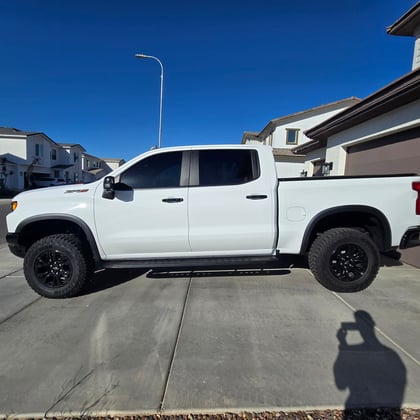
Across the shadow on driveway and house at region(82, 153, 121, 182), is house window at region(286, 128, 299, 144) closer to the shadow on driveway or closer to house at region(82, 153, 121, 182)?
the shadow on driveway

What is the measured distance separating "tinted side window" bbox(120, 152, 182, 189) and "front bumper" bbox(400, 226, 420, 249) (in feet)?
10.5

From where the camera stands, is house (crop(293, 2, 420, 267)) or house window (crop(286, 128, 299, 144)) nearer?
house (crop(293, 2, 420, 267))

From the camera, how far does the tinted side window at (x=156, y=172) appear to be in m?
3.67

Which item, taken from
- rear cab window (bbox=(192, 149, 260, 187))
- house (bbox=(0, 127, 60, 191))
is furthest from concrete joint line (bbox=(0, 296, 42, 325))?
house (bbox=(0, 127, 60, 191))

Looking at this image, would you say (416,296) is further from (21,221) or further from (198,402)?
(21,221)

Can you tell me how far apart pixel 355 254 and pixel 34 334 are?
13.3ft

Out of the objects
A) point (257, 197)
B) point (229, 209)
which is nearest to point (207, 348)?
point (229, 209)

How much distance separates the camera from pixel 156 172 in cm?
373

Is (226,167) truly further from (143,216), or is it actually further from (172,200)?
(143,216)

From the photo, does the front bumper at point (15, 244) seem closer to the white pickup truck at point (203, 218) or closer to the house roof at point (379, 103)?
the white pickup truck at point (203, 218)

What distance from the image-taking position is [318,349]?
8.37 feet

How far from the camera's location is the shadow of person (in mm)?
1942

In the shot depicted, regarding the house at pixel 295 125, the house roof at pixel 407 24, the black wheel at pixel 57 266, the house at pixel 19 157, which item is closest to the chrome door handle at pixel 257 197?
the black wheel at pixel 57 266

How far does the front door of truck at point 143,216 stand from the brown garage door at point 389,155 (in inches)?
177
